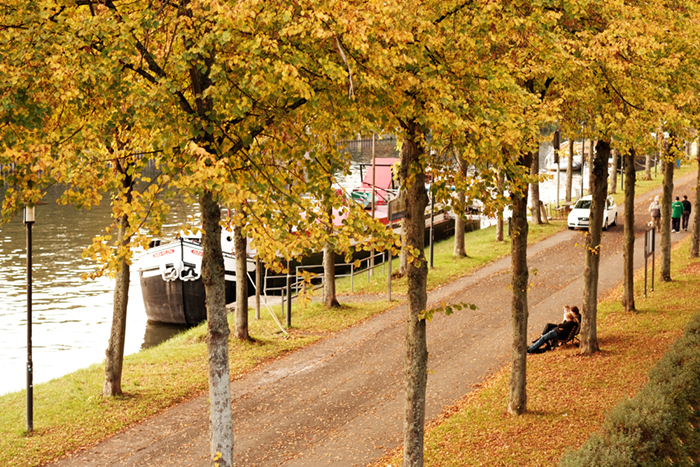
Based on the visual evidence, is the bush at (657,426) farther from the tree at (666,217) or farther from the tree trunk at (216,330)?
the tree at (666,217)

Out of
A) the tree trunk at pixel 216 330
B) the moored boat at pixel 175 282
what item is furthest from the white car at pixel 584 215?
the tree trunk at pixel 216 330

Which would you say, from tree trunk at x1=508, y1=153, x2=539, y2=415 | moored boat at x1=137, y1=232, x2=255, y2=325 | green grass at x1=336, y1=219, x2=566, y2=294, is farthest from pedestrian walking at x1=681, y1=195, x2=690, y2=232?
tree trunk at x1=508, y1=153, x2=539, y2=415

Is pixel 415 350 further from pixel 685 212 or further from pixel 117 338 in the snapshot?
pixel 685 212

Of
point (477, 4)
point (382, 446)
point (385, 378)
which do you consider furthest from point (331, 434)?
point (477, 4)

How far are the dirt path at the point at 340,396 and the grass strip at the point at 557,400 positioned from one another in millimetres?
836

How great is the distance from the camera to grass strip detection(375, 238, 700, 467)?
33.0ft

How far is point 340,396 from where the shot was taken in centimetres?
1359

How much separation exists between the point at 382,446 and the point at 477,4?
6.63 meters

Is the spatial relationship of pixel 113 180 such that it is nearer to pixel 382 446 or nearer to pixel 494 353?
pixel 382 446

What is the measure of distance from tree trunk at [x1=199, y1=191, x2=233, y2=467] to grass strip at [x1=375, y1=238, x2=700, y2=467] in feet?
10.6

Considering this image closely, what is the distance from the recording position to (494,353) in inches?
617

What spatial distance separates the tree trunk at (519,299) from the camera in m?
10.8

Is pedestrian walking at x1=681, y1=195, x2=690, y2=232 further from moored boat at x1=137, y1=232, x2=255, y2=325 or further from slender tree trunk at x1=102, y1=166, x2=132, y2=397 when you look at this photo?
slender tree trunk at x1=102, y1=166, x2=132, y2=397

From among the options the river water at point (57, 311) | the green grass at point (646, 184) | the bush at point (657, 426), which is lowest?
the river water at point (57, 311)
